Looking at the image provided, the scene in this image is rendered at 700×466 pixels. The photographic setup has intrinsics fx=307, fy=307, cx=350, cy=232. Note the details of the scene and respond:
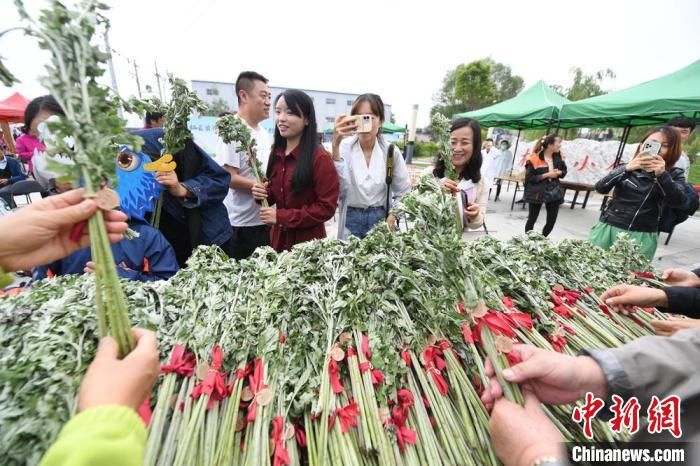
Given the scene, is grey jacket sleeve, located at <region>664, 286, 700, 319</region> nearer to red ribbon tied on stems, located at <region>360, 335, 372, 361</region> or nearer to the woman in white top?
red ribbon tied on stems, located at <region>360, 335, 372, 361</region>

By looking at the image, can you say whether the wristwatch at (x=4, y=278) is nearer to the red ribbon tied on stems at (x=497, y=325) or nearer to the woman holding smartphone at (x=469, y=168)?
the red ribbon tied on stems at (x=497, y=325)

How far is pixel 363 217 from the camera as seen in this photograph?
3314 mm

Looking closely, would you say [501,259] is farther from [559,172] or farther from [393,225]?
[559,172]

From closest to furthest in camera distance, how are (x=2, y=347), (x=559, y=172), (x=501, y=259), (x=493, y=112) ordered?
1. (x=2, y=347)
2. (x=501, y=259)
3. (x=559, y=172)
4. (x=493, y=112)

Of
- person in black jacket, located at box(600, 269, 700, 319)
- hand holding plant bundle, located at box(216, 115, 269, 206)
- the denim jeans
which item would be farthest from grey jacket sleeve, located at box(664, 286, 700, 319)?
hand holding plant bundle, located at box(216, 115, 269, 206)

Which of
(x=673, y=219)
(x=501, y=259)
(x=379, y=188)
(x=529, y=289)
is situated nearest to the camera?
(x=529, y=289)

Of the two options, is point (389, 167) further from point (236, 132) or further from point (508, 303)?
point (508, 303)

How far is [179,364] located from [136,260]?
3.85 feet

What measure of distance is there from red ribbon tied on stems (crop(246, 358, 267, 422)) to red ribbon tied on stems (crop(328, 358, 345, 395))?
0.25 meters

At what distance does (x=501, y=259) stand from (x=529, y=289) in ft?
0.71

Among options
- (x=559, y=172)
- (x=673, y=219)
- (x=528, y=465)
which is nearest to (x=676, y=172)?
(x=673, y=219)

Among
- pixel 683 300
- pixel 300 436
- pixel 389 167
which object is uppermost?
pixel 389 167

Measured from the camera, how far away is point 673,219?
469 cm

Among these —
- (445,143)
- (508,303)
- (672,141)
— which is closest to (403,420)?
(508,303)
